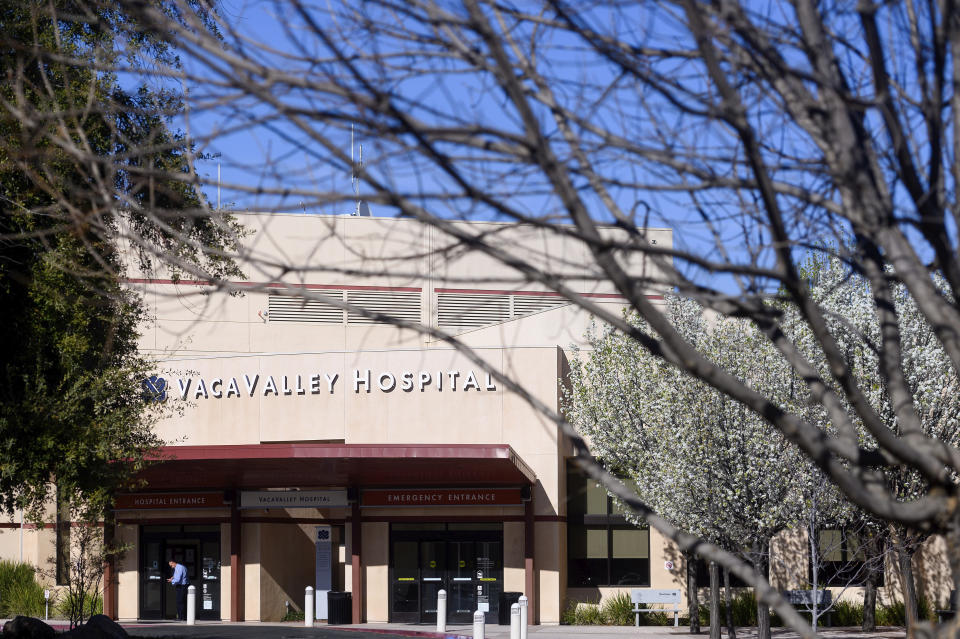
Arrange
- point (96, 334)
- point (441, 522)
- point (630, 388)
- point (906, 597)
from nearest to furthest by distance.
→ point (96, 334)
point (906, 597)
point (630, 388)
point (441, 522)

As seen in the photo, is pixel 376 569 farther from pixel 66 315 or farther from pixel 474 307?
pixel 66 315

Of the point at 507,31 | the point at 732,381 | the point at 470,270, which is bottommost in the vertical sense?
the point at 732,381

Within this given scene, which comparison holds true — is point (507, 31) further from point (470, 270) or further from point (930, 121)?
point (470, 270)

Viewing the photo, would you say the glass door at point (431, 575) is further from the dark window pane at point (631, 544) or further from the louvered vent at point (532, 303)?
the louvered vent at point (532, 303)

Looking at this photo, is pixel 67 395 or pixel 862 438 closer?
pixel 67 395

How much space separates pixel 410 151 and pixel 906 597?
72.8 feet

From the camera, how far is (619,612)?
29.9m

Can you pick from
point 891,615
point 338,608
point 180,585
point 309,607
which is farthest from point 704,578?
point 180,585

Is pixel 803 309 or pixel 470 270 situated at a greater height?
pixel 470 270

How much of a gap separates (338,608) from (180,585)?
15.4 feet

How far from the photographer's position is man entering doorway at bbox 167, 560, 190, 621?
30469 mm

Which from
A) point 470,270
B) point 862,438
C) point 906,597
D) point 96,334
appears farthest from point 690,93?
point 470,270

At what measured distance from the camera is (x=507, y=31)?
4418 millimetres

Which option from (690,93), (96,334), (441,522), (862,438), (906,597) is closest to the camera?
(690,93)
